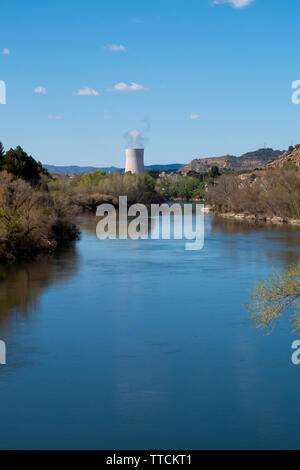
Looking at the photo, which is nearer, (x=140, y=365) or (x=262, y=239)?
(x=140, y=365)

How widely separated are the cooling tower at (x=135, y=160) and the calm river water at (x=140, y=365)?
242 feet

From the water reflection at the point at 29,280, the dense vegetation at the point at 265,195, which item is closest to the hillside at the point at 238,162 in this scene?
the dense vegetation at the point at 265,195

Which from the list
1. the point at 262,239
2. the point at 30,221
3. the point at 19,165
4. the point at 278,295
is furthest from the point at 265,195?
the point at 278,295

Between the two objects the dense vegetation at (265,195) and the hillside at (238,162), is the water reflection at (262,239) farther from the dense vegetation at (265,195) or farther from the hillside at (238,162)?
the hillside at (238,162)

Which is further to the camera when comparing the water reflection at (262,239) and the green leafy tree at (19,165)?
the green leafy tree at (19,165)

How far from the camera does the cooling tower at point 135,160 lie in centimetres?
9450

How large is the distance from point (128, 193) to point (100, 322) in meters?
56.5

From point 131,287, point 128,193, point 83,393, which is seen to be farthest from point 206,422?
point 128,193

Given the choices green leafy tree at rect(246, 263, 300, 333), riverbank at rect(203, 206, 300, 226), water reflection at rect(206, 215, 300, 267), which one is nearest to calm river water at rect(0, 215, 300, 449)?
green leafy tree at rect(246, 263, 300, 333)

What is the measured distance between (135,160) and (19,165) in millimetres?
53925

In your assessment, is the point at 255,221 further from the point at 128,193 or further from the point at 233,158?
the point at 233,158

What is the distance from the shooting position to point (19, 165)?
41.8 m

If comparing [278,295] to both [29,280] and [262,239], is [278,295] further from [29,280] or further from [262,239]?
[262,239]

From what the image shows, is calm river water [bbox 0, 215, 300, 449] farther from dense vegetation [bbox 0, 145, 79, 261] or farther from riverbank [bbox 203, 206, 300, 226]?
riverbank [bbox 203, 206, 300, 226]
